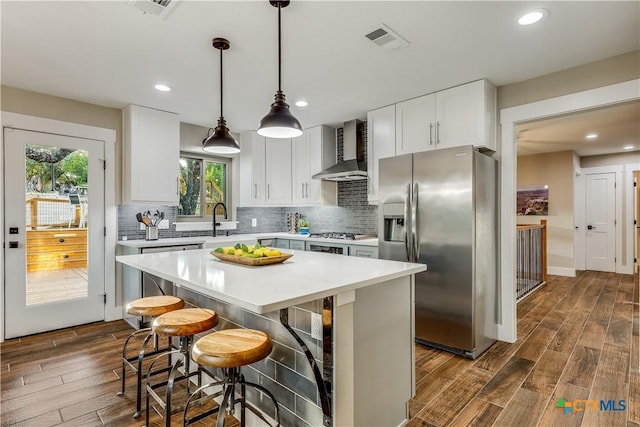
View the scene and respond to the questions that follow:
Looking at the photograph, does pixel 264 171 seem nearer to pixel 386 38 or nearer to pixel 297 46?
pixel 297 46

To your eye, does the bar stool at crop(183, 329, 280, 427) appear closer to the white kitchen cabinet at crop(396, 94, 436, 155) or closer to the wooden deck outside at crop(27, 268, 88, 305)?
the white kitchen cabinet at crop(396, 94, 436, 155)

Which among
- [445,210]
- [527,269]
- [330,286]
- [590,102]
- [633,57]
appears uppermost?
[633,57]

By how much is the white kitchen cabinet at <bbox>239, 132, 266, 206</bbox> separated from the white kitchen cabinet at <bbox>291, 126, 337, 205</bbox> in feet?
1.49

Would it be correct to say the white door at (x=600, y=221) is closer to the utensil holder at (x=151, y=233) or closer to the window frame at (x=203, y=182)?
the window frame at (x=203, y=182)

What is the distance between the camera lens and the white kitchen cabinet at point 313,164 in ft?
15.1

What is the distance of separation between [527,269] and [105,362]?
5.41 metres

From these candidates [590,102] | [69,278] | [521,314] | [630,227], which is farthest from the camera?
[630,227]

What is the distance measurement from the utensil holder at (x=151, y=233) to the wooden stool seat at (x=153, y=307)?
1.91 meters

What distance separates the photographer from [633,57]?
2508 millimetres

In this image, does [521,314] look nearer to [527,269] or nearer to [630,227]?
[527,269]

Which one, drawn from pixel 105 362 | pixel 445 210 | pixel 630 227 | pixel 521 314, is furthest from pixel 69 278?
pixel 630 227

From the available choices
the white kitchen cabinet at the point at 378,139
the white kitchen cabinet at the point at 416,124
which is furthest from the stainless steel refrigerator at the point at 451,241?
the white kitchen cabinet at the point at 378,139

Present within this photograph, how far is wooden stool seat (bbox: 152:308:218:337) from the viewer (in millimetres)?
1740

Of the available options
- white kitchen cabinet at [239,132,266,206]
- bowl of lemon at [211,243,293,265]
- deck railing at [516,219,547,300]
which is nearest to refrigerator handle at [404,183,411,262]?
bowl of lemon at [211,243,293,265]
